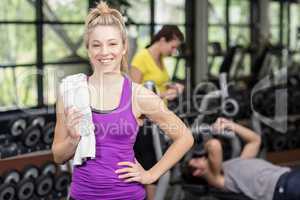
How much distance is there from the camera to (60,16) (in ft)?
10.5

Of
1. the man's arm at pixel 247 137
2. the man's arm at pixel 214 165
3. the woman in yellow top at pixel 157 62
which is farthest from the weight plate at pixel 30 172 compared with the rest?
the man's arm at pixel 247 137

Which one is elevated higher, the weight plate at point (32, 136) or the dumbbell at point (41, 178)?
the weight plate at point (32, 136)

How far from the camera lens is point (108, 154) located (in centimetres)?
117

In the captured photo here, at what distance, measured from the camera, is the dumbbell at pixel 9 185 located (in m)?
2.32

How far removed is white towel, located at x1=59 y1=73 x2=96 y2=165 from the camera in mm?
1146

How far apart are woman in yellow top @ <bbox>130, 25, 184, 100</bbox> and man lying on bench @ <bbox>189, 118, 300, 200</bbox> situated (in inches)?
12.7

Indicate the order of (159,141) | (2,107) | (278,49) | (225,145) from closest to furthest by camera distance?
1. (159,141)
2. (2,107)
3. (225,145)
4. (278,49)

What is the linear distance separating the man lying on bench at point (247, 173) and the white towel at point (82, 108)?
3.82 feet

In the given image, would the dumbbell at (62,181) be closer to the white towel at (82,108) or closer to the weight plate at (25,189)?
the weight plate at (25,189)

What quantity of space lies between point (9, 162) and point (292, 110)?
92.9 inches

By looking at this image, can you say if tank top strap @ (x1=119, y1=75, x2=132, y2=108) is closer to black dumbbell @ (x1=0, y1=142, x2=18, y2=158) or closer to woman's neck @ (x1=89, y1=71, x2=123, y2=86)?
woman's neck @ (x1=89, y1=71, x2=123, y2=86)

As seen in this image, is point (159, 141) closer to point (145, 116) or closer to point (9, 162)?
point (9, 162)

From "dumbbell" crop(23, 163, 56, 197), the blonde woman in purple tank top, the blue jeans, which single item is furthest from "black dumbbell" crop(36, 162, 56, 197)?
the blonde woman in purple tank top

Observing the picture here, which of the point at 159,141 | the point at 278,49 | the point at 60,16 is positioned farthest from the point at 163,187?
the point at 278,49
